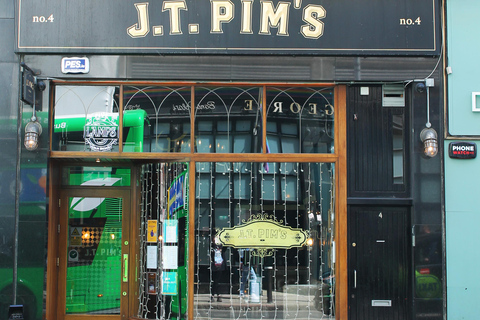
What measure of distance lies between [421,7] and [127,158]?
5111 mm

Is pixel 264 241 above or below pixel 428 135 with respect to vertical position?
below

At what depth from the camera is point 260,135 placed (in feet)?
27.3

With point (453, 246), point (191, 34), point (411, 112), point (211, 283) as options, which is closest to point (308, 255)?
point (211, 283)

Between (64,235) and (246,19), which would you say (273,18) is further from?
(64,235)

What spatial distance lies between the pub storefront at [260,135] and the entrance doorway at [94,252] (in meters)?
0.28

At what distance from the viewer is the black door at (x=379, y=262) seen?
8.02 meters

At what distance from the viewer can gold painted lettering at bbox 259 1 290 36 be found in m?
8.18

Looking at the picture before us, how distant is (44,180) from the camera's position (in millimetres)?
8086

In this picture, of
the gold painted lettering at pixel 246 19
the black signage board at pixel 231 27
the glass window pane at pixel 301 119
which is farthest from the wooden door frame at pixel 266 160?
the gold painted lettering at pixel 246 19

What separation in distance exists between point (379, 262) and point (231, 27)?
4.23m

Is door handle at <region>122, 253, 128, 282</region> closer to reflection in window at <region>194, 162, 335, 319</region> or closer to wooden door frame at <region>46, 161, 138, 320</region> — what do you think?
wooden door frame at <region>46, 161, 138, 320</region>

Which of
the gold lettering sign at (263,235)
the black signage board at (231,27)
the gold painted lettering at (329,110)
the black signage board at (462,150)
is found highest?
the black signage board at (231,27)

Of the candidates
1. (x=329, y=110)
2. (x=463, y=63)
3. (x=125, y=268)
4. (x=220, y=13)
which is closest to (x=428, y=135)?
(x=463, y=63)

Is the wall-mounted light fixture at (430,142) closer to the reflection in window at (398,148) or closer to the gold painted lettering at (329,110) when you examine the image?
the reflection in window at (398,148)
